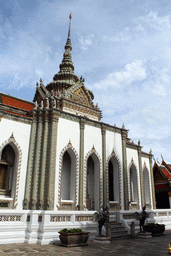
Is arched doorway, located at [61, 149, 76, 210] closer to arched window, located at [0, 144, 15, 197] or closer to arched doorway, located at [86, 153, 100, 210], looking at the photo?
arched doorway, located at [86, 153, 100, 210]

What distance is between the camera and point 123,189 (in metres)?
18.0

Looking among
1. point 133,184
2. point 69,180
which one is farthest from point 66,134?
point 133,184

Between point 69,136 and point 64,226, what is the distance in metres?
6.92

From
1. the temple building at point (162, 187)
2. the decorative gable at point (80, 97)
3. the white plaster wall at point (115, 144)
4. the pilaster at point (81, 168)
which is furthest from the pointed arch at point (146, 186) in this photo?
the pilaster at point (81, 168)

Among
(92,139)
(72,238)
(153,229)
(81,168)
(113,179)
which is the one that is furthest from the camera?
(113,179)

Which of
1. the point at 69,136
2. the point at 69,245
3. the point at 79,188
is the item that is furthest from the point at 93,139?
the point at 69,245

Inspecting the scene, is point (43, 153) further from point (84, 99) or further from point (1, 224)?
Answer: point (84, 99)

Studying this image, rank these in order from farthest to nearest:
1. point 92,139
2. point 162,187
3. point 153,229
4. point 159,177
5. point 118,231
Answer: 1. point 159,177
2. point 162,187
3. point 92,139
4. point 153,229
5. point 118,231

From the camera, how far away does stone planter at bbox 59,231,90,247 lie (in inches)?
350

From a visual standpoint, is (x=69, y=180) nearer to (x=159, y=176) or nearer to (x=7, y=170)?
(x=7, y=170)

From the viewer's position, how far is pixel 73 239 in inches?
354

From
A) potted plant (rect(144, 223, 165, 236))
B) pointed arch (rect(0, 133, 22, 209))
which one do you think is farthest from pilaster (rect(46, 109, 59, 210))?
potted plant (rect(144, 223, 165, 236))

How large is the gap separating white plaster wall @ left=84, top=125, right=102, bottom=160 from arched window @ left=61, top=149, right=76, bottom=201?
1.23m

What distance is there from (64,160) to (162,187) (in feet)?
41.4
